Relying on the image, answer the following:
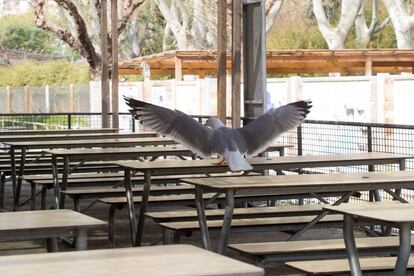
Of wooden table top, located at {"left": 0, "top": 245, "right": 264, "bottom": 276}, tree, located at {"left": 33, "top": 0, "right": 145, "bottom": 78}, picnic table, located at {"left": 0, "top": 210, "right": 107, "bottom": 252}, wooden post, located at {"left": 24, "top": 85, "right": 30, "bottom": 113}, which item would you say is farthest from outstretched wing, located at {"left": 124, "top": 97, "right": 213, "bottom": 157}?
wooden post, located at {"left": 24, "top": 85, "right": 30, "bottom": 113}

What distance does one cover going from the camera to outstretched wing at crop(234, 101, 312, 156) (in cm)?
835

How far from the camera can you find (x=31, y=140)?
1215cm

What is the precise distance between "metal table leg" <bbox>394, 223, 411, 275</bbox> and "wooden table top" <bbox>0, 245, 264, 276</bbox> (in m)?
1.22

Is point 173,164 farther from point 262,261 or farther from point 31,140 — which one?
point 31,140

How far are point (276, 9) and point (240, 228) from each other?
4075cm

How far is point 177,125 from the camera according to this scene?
28.2 feet

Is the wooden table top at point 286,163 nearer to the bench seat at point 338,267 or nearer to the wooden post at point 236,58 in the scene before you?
the bench seat at point 338,267

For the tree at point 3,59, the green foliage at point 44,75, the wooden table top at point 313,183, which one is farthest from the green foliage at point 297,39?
the wooden table top at point 313,183

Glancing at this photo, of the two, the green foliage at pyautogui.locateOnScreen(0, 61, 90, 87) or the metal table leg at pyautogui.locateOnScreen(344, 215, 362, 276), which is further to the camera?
the green foliage at pyautogui.locateOnScreen(0, 61, 90, 87)

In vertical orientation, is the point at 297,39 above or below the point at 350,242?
above

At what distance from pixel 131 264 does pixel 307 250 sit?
2.63m

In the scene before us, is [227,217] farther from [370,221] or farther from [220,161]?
[370,221]

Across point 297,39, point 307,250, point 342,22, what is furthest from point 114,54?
point 297,39

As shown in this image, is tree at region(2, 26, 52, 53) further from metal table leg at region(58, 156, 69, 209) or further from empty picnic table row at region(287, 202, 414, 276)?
empty picnic table row at region(287, 202, 414, 276)
